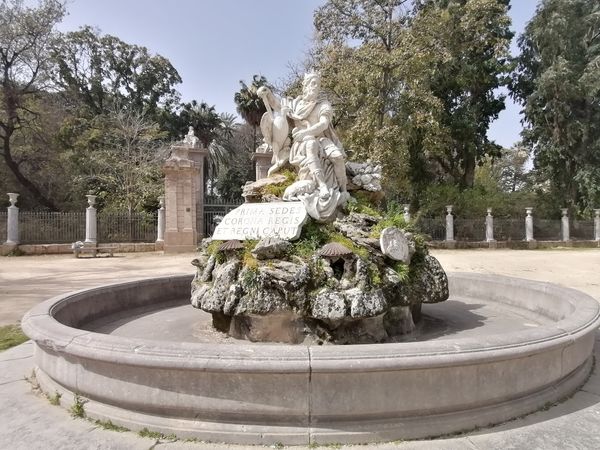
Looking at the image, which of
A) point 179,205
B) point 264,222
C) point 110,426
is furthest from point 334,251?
point 179,205

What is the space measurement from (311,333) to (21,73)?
28.1 m

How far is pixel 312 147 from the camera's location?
533cm

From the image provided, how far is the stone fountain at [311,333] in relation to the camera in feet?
8.34

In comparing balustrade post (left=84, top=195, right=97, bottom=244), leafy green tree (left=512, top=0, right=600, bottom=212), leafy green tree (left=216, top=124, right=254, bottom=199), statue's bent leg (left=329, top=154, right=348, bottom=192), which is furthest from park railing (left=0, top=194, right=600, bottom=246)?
leafy green tree (left=216, top=124, right=254, bottom=199)

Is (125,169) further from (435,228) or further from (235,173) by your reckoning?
(435,228)

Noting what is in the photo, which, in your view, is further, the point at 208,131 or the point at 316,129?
the point at 208,131

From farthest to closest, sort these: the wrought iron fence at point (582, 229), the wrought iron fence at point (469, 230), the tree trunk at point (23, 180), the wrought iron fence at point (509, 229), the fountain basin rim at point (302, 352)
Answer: the wrought iron fence at point (582, 229)
the wrought iron fence at point (509, 229)
the wrought iron fence at point (469, 230)
the tree trunk at point (23, 180)
the fountain basin rim at point (302, 352)

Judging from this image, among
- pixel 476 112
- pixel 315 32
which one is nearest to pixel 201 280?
pixel 315 32

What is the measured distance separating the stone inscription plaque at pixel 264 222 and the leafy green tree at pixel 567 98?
1097 inches

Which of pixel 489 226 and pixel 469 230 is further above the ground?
pixel 489 226

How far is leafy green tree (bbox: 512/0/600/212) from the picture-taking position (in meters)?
25.9

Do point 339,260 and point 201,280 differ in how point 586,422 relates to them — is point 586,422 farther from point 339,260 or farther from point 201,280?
point 201,280

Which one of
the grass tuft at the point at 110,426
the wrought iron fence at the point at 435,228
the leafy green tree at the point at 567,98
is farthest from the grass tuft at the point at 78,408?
the leafy green tree at the point at 567,98

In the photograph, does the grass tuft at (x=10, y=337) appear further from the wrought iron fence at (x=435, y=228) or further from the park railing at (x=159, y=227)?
the wrought iron fence at (x=435, y=228)
